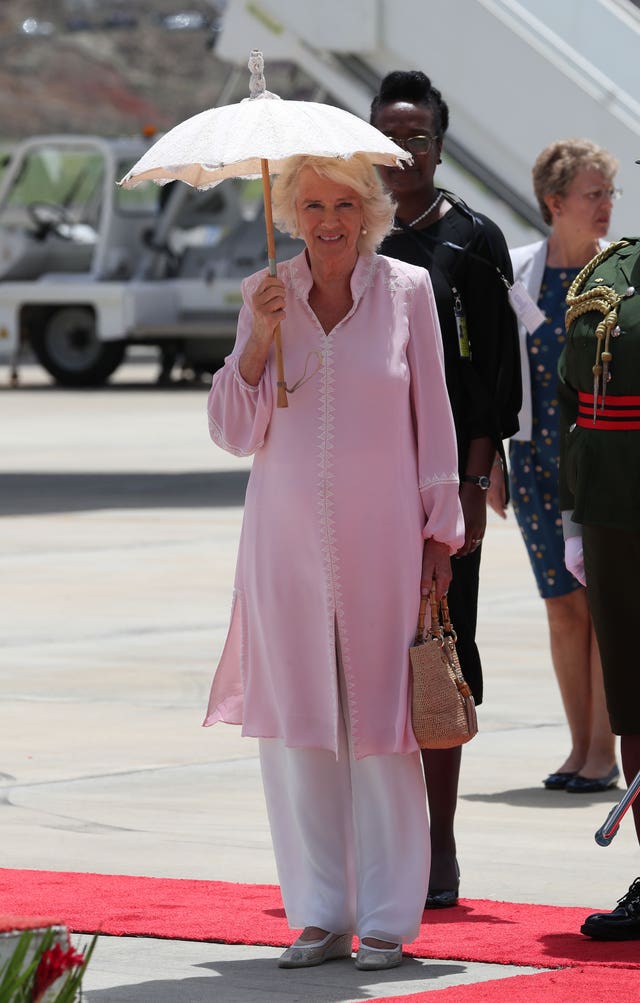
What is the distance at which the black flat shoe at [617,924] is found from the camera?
5645 mm

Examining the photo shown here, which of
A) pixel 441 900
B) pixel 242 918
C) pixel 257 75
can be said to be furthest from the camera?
pixel 441 900

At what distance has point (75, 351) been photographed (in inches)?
1300

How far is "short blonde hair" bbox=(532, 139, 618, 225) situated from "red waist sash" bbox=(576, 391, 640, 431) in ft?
6.76

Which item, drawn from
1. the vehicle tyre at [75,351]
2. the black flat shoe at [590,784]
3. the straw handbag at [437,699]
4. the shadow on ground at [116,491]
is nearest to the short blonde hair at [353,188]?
the straw handbag at [437,699]

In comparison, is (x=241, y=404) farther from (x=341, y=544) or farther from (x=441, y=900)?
(x=441, y=900)

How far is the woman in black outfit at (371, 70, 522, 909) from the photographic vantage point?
6.15m

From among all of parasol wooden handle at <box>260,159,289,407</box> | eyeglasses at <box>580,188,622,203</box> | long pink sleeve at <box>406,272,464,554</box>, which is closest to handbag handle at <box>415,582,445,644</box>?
long pink sleeve at <box>406,272,464,554</box>

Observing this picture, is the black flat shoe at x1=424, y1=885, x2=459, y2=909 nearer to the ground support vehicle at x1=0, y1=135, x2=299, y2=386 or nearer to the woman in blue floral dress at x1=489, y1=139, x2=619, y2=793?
the woman in blue floral dress at x1=489, y1=139, x2=619, y2=793

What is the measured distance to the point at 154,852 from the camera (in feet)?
22.1

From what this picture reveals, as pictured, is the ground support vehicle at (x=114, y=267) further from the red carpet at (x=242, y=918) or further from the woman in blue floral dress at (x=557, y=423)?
the red carpet at (x=242, y=918)

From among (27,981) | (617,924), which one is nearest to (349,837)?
(617,924)

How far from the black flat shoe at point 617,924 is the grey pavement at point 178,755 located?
0.34 m

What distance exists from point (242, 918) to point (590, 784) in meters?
1.95

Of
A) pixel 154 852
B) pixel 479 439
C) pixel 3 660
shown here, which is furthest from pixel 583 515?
pixel 3 660
